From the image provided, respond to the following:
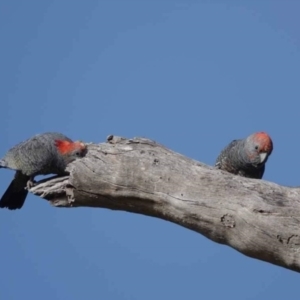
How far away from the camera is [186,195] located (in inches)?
234

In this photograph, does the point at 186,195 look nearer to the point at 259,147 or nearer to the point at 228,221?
the point at 228,221

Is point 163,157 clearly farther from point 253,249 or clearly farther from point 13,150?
point 13,150

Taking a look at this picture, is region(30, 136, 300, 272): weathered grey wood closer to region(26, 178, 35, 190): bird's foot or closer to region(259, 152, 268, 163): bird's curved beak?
region(26, 178, 35, 190): bird's foot

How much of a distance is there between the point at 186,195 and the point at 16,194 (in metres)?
4.19

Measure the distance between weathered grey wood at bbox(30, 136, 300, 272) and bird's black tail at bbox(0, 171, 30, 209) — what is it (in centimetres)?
229

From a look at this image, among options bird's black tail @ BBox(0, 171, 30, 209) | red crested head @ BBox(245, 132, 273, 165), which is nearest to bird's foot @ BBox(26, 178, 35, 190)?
bird's black tail @ BBox(0, 171, 30, 209)

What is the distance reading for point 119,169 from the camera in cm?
631

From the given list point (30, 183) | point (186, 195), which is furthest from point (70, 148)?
point (186, 195)

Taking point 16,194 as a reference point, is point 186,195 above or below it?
above

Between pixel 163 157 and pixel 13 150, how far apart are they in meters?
3.33

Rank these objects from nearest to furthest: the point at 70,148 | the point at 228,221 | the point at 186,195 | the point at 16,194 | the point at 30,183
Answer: the point at 228,221 → the point at 186,195 → the point at 70,148 → the point at 30,183 → the point at 16,194

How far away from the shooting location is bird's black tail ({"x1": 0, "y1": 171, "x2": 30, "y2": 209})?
9.05 meters

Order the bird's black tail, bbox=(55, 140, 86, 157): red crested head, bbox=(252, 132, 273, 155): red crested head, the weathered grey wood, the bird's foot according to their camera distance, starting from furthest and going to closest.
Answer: the bird's black tail, bbox=(252, 132, 273, 155): red crested head, the bird's foot, bbox=(55, 140, 86, 157): red crested head, the weathered grey wood

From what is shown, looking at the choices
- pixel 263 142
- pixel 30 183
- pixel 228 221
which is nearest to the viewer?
pixel 228 221
